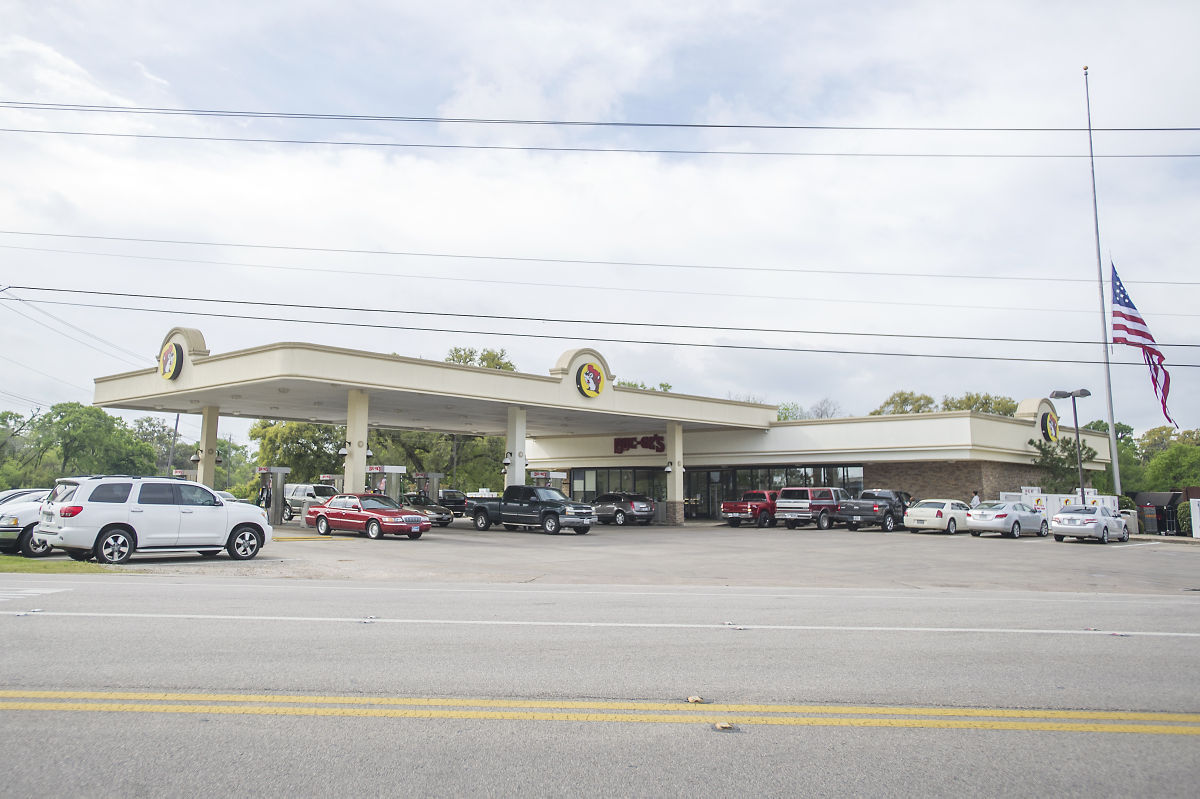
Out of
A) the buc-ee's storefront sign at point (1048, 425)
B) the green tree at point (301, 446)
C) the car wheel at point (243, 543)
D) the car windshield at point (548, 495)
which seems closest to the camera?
the car wheel at point (243, 543)

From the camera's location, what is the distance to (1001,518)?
1401 inches

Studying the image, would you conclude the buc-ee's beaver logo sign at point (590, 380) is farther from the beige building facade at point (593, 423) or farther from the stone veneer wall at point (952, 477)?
the stone veneer wall at point (952, 477)

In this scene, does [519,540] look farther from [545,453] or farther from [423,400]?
[545,453]

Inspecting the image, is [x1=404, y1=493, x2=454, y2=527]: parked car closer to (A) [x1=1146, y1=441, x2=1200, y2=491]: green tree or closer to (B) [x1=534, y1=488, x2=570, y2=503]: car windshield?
(B) [x1=534, y1=488, x2=570, y2=503]: car windshield

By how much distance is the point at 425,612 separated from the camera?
1077 cm

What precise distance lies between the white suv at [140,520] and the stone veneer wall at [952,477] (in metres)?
34.7

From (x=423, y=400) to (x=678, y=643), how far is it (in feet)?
93.9

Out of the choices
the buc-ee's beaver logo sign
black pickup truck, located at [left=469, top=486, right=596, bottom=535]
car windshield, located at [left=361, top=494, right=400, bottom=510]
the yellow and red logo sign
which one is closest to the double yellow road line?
car windshield, located at [left=361, top=494, right=400, bottom=510]

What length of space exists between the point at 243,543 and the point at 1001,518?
29292 mm

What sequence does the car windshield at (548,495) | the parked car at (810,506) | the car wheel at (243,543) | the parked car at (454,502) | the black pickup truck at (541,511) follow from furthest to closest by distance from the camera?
the parked car at (454,502) < the parked car at (810,506) < the car windshield at (548,495) < the black pickup truck at (541,511) < the car wheel at (243,543)

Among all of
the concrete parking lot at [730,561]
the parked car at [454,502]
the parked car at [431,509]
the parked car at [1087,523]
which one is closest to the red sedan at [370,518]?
the concrete parking lot at [730,561]

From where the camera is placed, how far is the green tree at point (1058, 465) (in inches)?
1762

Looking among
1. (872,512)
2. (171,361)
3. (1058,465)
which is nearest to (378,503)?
(171,361)

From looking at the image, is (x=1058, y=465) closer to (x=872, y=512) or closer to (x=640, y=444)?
(x=872, y=512)
